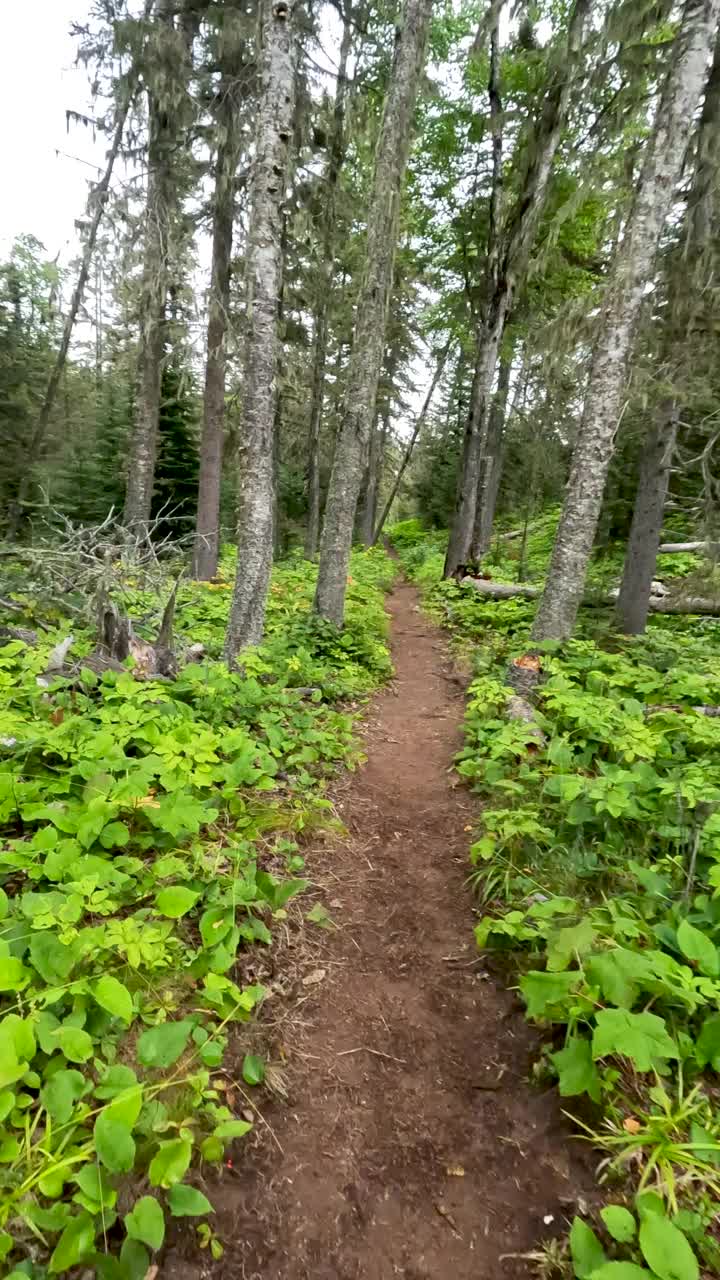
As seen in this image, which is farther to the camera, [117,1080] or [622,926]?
[622,926]

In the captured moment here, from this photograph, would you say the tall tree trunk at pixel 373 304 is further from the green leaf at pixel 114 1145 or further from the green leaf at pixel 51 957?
the green leaf at pixel 114 1145

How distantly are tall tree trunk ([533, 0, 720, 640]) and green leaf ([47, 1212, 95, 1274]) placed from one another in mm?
5934

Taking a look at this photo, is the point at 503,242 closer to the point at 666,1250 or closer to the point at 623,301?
the point at 623,301

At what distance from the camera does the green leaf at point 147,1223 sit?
1.54 m

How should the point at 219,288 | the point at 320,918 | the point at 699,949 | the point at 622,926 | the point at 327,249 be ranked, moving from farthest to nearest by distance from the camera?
the point at 327,249 < the point at 219,288 < the point at 320,918 < the point at 622,926 < the point at 699,949

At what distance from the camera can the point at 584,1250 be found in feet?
5.41

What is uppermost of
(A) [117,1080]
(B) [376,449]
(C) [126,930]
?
(B) [376,449]

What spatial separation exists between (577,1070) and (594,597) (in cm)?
867

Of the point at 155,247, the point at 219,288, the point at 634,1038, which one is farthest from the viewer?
the point at 219,288

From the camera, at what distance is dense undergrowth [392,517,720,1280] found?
1773mm

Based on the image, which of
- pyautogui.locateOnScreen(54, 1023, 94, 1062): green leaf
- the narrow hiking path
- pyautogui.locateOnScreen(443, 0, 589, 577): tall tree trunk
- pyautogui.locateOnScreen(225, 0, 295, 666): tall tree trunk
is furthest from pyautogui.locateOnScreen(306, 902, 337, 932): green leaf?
pyautogui.locateOnScreen(443, 0, 589, 577): tall tree trunk

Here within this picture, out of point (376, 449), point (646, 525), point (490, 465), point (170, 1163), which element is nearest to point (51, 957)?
point (170, 1163)

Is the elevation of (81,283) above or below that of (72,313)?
above

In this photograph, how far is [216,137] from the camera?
750 centimetres
